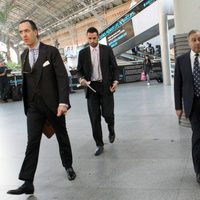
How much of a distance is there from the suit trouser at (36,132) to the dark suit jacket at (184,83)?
53.1 inches

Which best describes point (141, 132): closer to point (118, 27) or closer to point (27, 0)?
point (118, 27)

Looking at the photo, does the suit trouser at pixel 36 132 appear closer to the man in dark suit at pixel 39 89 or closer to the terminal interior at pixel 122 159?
the man in dark suit at pixel 39 89

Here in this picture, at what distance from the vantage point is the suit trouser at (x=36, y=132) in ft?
14.1

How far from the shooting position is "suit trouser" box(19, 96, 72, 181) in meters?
4.30

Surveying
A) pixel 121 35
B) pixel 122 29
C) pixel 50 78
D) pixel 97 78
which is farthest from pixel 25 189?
pixel 121 35

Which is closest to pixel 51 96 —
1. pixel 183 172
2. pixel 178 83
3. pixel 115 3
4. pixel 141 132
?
pixel 178 83

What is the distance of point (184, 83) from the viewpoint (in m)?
4.24

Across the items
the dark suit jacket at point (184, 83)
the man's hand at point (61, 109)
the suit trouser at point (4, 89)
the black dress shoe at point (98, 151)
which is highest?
the dark suit jacket at point (184, 83)

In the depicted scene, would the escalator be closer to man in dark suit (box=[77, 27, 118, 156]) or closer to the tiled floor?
the tiled floor

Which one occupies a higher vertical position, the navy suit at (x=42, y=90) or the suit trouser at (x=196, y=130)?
the navy suit at (x=42, y=90)

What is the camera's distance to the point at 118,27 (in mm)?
21484

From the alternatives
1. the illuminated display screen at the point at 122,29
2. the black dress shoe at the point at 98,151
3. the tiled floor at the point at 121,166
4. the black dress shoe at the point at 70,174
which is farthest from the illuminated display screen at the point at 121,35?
the black dress shoe at the point at 70,174

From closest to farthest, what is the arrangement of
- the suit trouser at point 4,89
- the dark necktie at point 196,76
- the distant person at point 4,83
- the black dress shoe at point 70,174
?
1. the dark necktie at point 196,76
2. the black dress shoe at point 70,174
3. the distant person at point 4,83
4. the suit trouser at point 4,89

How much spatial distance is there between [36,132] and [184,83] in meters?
1.68
